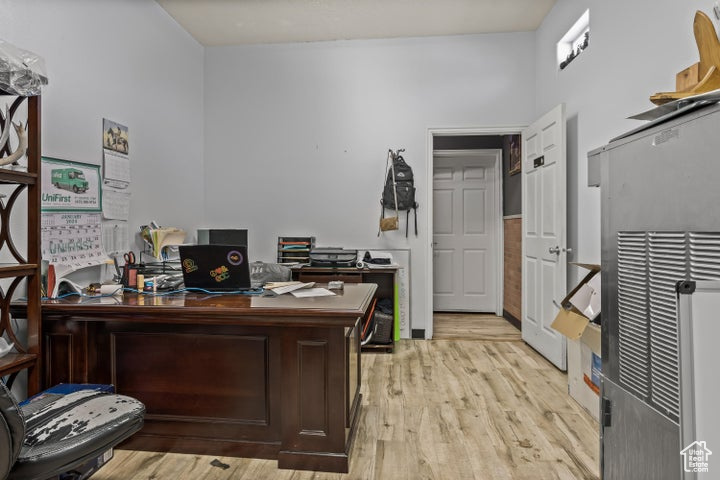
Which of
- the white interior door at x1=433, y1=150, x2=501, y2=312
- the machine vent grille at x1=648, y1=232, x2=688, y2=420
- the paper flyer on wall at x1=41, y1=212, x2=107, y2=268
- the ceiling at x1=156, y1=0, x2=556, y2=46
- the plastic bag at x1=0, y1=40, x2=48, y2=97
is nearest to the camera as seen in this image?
the machine vent grille at x1=648, y1=232, x2=688, y2=420

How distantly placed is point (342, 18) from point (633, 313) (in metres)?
3.66

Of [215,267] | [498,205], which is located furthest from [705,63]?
[498,205]

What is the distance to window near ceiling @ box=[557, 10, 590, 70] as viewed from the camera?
10.6 feet

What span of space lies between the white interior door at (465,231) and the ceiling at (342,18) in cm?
194

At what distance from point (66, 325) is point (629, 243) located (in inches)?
99.4

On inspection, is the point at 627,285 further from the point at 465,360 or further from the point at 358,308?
the point at 465,360

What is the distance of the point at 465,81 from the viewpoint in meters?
4.29

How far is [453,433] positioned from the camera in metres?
2.32

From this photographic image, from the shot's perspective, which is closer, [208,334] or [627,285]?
[627,285]

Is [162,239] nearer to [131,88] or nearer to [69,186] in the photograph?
[69,186]

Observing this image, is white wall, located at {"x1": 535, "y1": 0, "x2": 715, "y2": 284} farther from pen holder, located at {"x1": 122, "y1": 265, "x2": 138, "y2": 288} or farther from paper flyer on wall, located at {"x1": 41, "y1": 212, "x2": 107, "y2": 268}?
paper flyer on wall, located at {"x1": 41, "y1": 212, "x2": 107, "y2": 268}

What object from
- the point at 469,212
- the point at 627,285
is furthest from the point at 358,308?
the point at 469,212

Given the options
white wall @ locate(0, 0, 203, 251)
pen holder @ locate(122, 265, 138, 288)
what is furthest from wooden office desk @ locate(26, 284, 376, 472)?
white wall @ locate(0, 0, 203, 251)

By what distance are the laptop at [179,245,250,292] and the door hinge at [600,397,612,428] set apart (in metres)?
1.76
